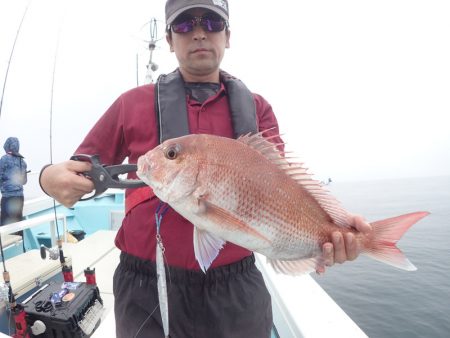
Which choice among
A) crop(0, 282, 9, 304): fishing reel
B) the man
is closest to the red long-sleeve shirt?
the man

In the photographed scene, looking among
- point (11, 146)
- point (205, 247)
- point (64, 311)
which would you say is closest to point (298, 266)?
point (205, 247)

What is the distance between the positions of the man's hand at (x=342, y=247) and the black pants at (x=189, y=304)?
54 cm

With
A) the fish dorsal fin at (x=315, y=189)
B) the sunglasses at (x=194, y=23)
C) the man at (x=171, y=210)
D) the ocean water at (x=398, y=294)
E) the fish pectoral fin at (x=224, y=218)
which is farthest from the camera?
the ocean water at (x=398, y=294)

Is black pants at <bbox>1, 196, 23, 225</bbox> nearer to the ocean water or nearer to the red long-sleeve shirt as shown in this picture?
the red long-sleeve shirt

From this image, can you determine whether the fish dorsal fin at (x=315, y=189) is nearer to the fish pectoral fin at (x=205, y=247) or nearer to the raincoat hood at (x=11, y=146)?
the fish pectoral fin at (x=205, y=247)

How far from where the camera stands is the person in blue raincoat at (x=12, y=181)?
6184 mm

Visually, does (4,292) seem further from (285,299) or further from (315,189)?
(315,189)

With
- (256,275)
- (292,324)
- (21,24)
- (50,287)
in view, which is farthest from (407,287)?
(21,24)

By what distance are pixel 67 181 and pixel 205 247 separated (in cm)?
75

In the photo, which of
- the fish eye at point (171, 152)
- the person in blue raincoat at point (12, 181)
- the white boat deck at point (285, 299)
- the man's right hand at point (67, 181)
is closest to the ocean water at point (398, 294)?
the white boat deck at point (285, 299)

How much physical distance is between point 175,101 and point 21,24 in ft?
13.5

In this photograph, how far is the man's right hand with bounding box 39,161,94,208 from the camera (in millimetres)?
1434

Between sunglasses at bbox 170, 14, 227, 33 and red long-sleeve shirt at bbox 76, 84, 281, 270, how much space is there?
0.39 metres

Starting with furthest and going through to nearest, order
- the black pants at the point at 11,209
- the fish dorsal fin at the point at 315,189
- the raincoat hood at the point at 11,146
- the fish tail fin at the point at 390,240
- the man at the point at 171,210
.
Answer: the raincoat hood at the point at 11,146 < the black pants at the point at 11,209 < the man at the point at 171,210 < the fish dorsal fin at the point at 315,189 < the fish tail fin at the point at 390,240
